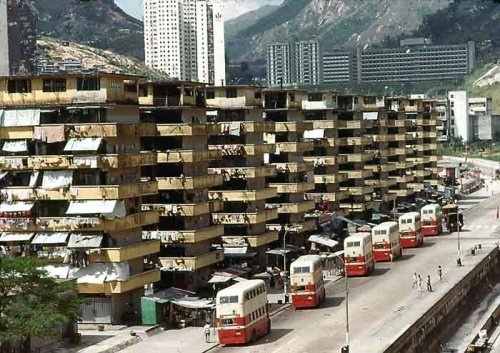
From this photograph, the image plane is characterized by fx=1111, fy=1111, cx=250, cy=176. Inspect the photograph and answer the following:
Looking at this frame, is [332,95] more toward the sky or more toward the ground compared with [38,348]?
more toward the sky

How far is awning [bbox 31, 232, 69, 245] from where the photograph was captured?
78.4 metres

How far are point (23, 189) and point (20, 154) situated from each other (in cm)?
273

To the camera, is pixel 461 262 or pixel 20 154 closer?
pixel 20 154

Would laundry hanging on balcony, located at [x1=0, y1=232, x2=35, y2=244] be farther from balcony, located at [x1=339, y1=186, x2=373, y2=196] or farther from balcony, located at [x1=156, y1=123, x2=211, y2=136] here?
balcony, located at [x1=339, y1=186, x2=373, y2=196]

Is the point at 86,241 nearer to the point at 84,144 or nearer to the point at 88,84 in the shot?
the point at 84,144

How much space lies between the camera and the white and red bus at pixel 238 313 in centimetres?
7044

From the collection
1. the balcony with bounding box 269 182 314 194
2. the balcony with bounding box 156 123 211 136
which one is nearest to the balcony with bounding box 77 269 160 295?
the balcony with bounding box 156 123 211 136

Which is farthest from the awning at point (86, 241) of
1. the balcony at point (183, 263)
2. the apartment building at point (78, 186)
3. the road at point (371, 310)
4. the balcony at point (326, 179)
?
the balcony at point (326, 179)

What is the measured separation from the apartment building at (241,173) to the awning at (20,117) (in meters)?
25.3

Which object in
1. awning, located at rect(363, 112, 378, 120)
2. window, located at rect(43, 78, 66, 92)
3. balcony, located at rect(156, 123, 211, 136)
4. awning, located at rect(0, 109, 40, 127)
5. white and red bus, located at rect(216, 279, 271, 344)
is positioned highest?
window, located at rect(43, 78, 66, 92)

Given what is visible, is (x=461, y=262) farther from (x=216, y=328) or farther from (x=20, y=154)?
(x=20, y=154)

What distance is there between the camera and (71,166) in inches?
3105

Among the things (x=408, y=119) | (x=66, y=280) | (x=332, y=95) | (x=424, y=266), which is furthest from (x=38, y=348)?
(x=408, y=119)

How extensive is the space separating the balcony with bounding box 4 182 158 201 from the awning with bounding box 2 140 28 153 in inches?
107
